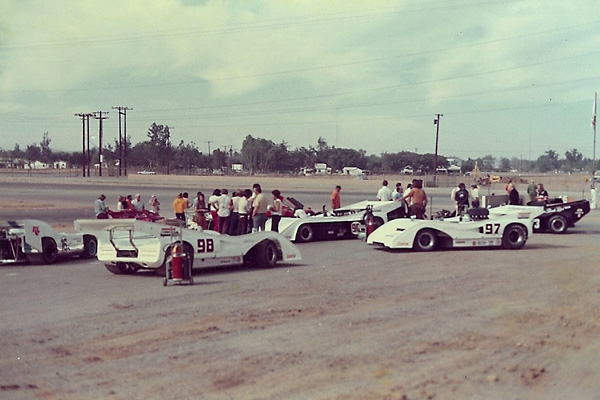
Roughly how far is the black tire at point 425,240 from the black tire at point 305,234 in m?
4.28

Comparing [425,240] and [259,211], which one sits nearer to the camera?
[425,240]

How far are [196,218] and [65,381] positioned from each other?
13934 mm

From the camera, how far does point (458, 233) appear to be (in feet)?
59.0

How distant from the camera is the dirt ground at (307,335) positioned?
6262 mm

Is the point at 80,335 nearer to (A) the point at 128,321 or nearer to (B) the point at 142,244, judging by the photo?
(A) the point at 128,321

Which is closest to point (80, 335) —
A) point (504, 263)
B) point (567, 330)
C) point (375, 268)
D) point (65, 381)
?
point (65, 381)

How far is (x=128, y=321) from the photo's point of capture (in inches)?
358

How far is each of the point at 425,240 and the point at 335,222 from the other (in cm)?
416

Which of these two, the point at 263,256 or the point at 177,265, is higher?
the point at 177,265

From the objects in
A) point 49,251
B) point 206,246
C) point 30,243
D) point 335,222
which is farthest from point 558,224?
point 30,243

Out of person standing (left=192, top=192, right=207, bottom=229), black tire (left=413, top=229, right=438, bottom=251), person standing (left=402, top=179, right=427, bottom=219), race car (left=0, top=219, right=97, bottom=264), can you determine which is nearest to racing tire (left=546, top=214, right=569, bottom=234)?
person standing (left=402, top=179, right=427, bottom=219)

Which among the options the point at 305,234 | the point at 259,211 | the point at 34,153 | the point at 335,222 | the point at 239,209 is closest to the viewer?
the point at 259,211

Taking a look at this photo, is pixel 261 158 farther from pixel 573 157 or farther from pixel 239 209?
pixel 239 209

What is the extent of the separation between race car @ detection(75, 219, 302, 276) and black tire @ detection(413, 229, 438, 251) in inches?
177
